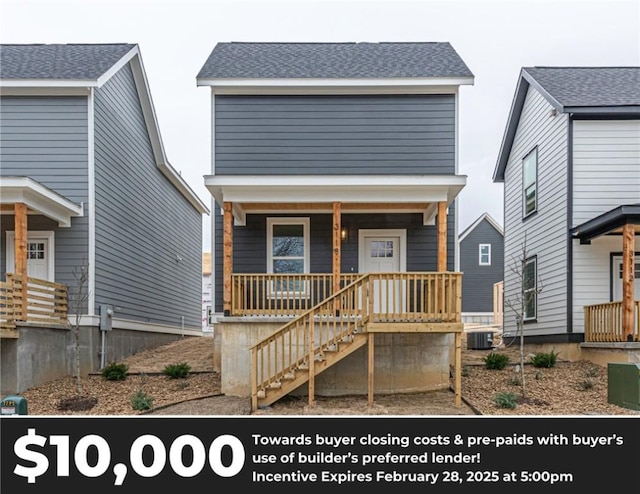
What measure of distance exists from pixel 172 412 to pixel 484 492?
489 cm

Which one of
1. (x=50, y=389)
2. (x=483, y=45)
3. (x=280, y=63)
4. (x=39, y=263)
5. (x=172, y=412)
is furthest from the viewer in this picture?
(x=483, y=45)

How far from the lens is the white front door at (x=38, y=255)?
440 inches

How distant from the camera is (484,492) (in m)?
5.55

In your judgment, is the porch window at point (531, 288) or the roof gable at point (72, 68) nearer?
the roof gable at point (72, 68)

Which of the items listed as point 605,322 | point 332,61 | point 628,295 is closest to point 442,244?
point 628,295

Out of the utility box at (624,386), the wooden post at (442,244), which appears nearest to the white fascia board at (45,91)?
the wooden post at (442,244)

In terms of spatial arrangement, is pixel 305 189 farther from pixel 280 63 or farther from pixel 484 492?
pixel 484 492

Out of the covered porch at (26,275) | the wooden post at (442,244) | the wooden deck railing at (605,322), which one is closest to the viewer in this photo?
the covered porch at (26,275)

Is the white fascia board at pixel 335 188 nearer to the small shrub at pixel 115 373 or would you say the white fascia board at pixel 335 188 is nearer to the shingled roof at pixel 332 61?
the shingled roof at pixel 332 61

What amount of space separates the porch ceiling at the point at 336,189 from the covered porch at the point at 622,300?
327 cm

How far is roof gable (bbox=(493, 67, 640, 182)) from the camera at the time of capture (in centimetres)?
1162

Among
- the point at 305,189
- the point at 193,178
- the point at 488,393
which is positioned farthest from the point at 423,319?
the point at 193,178

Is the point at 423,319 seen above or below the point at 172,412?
above

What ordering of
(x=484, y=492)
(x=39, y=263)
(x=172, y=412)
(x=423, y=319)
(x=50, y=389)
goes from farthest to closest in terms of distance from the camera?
1. (x=39, y=263)
2. (x=50, y=389)
3. (x=423, y=319)
4. (x=172, y=412)
5. (x=484, y=492)
